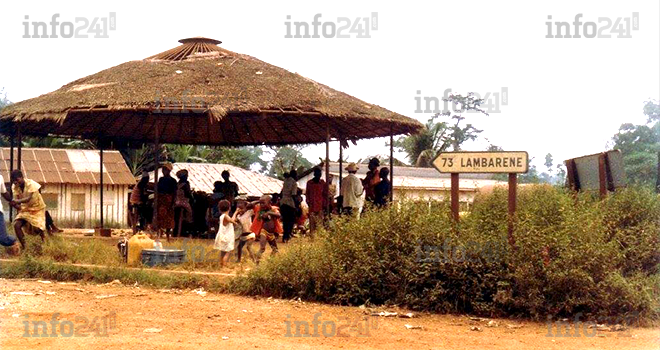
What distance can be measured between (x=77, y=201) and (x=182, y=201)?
54.9 feet

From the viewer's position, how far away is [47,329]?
817 cm

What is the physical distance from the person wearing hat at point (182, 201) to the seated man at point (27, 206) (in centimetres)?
328

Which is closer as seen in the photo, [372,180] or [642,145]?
[372,180]

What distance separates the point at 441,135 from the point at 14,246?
2944cm

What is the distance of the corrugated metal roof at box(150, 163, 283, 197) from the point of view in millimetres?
30484

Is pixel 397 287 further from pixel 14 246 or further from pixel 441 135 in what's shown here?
pixel 441 135

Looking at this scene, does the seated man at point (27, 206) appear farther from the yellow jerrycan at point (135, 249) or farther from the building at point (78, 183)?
the building at point (78, 183)

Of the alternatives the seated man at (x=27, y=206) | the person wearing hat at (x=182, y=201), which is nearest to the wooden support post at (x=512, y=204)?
the seated man at (x=27, y=206)

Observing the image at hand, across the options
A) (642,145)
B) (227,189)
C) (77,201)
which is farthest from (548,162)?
(227,189)

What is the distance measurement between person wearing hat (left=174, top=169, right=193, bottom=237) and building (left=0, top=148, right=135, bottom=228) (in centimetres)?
1479

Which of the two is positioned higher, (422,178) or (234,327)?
(422,178)

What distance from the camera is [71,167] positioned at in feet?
101

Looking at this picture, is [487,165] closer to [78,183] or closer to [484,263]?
[484,263]

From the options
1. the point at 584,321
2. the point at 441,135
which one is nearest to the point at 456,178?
the point at 584,321
